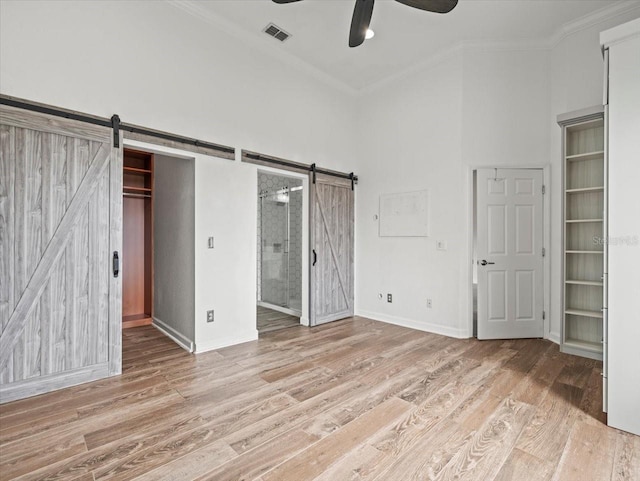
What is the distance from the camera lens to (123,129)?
3.05 meters

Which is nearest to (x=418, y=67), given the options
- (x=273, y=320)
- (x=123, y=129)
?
(x=123, y=129)

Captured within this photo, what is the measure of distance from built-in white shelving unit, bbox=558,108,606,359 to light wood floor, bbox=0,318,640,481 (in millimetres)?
488

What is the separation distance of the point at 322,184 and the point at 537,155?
281cm

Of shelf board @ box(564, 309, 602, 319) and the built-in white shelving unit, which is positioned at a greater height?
the built-in white shelving unit

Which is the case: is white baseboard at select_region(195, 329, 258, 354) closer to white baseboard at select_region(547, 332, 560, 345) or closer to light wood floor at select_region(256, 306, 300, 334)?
light wood floor at select_region(256, 306, 300, 334)

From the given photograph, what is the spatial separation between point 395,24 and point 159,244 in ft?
13.3

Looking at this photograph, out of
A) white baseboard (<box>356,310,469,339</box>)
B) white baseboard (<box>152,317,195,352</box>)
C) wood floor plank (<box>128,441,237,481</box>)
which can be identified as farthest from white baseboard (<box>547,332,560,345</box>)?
white baseboard (<box>152,317,195,352</box>)

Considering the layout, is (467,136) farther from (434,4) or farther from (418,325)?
(418,325)

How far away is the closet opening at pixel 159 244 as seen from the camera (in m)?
3.71

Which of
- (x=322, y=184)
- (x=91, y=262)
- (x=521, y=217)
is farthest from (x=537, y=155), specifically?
(x=91, y=262)

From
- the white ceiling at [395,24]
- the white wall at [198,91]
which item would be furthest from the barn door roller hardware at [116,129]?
the white ceiling at [395,24]

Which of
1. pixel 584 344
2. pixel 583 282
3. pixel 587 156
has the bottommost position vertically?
pixel 584 344

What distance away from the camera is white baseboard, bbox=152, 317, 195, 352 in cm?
367

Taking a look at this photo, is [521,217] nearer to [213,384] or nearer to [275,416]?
[275,416]
